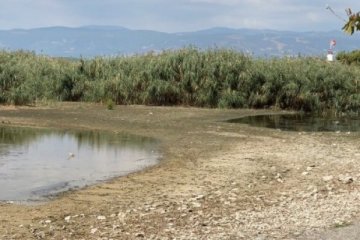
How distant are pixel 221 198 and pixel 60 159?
5329 millimetres

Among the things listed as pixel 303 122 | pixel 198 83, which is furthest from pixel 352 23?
pixel 198 83

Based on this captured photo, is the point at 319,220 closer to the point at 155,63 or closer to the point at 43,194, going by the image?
the point at 43,194

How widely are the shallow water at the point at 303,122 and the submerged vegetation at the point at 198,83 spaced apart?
8.04 feet

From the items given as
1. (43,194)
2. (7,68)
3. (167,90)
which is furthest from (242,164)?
(7,68)

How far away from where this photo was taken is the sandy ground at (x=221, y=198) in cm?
825

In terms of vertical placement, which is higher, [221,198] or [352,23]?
Answer: [352,23]

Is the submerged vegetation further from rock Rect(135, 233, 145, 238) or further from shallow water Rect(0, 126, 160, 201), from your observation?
rock Rect(135, 233, 145, 238)

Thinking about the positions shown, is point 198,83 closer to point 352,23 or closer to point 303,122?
point 303,122

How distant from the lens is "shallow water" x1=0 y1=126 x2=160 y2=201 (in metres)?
11.3

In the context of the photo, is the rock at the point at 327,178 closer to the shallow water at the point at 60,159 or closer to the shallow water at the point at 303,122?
the shallow water at the point at 60,159

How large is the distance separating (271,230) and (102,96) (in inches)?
841

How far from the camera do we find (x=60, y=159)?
1430cm

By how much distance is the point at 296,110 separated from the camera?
29000 millimetres

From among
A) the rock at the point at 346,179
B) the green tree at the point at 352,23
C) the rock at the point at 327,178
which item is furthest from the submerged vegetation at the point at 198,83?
the green tree at the point at 352,23
